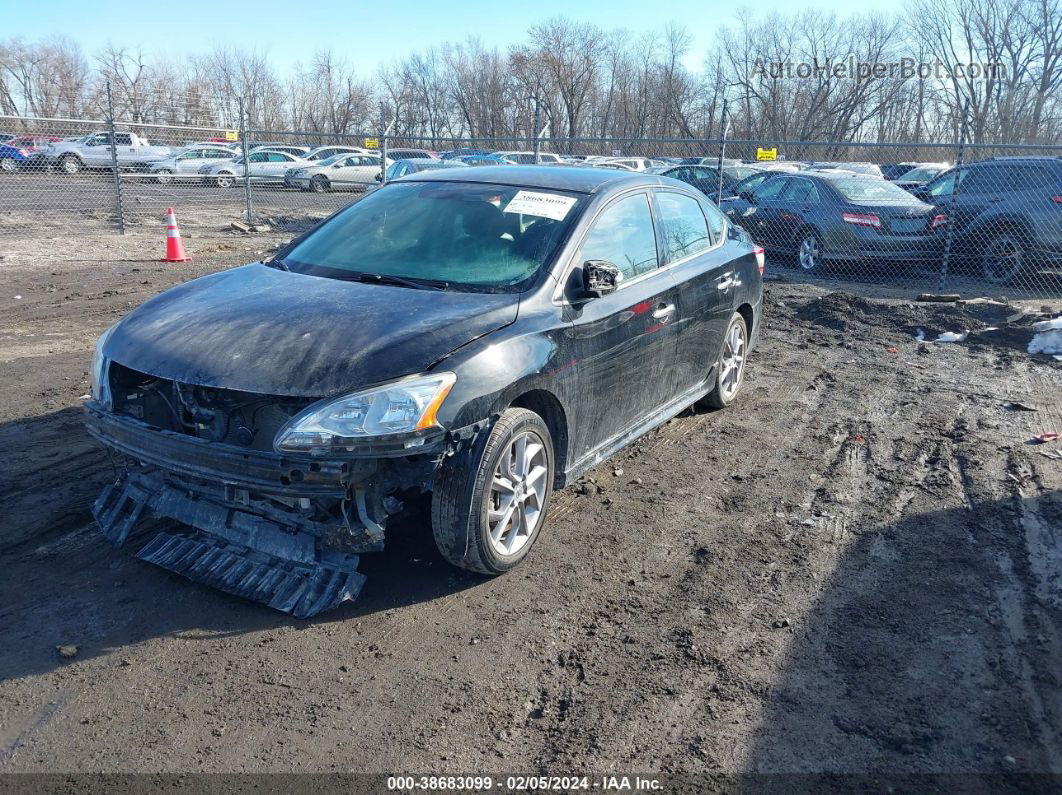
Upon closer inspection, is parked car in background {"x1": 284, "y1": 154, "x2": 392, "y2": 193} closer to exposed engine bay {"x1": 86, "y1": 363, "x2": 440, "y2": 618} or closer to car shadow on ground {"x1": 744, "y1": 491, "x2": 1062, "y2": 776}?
exposed engine bay {"x1": 86, "y1": 363, "x2": 440, "y2": 618}

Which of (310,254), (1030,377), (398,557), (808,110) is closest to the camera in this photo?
(398,557)

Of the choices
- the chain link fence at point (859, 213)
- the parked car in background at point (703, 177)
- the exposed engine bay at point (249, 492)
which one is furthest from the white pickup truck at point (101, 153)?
the exposed engine bay at point (249, 492)

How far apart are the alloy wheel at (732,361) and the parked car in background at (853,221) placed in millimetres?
6862

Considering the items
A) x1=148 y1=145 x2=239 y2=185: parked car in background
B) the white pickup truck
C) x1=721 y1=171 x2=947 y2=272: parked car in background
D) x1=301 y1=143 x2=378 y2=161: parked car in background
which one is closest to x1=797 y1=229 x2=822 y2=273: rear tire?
x1=721 y1=171 x2=947 y2=272: parked car in background

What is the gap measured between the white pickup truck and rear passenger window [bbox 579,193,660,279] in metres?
15.2

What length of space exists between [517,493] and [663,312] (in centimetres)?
164

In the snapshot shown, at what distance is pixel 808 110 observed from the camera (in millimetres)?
50000

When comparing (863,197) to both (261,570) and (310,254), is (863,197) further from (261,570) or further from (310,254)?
(261,570)

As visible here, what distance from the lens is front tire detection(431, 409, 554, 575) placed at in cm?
349

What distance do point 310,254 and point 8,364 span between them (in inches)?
151

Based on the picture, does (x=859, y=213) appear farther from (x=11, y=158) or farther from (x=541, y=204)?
(x=11, y=158)

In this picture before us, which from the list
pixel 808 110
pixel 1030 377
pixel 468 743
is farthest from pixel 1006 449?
Answer: pixel 808 110

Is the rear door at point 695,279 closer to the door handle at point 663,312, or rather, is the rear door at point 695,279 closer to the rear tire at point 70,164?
the door handle at point 663,312

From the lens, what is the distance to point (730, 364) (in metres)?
Result: 6.43
